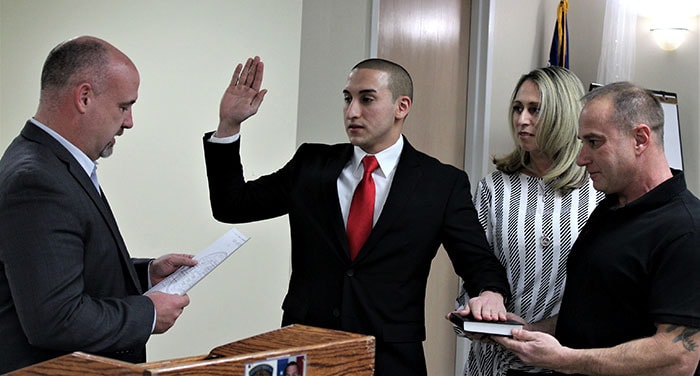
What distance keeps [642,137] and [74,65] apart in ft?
4.31

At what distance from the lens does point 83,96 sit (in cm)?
180

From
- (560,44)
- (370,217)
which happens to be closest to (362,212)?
(370,217)

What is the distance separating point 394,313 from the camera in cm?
232

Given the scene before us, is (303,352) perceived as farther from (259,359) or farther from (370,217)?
(370,217)

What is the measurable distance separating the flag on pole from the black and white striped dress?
2.08 metres

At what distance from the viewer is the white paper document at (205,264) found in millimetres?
1941

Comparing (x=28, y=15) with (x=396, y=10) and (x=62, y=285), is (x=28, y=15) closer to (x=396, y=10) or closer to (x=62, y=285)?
(x=396, y=10)

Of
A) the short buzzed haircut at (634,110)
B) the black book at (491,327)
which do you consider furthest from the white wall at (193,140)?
the short buzzed haircut at (634,110)

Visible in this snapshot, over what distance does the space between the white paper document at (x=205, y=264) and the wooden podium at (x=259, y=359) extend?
335 mm

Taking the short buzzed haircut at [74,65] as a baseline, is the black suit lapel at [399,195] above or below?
below

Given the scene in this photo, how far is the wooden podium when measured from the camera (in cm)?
136

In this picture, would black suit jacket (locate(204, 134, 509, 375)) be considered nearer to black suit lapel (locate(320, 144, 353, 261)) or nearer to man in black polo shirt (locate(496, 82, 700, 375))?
black suit lapel (locate(320, 144, 353, 261))

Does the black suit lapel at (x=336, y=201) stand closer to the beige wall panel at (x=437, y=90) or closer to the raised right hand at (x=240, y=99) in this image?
the raised right hand at (x=240, y=99)

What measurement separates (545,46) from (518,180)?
238 centimetres
